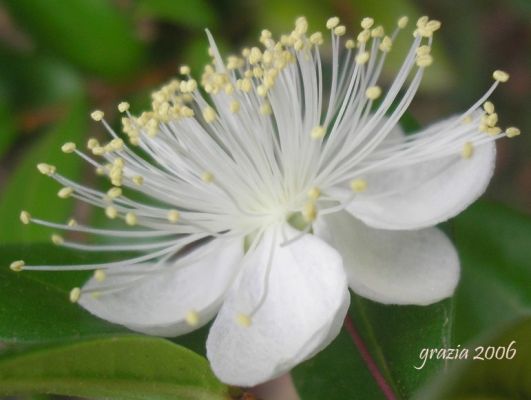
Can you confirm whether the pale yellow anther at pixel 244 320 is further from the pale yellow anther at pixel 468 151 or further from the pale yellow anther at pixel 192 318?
the pale yellow anther at pixel 468 151

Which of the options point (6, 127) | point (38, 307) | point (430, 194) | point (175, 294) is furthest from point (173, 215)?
point (6, 127)

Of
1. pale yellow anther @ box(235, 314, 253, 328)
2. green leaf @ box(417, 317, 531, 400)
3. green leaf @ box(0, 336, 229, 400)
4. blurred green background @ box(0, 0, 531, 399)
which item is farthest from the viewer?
blurred green background @ box(0, 0, 531, 399)

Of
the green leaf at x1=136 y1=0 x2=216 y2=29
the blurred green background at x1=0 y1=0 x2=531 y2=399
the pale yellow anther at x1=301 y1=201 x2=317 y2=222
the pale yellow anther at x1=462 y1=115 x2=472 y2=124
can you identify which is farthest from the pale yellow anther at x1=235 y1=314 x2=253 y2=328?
the green leaf at x1=136 y1=0 x2=216 y2=29

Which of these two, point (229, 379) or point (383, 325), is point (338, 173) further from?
point (229, 379)

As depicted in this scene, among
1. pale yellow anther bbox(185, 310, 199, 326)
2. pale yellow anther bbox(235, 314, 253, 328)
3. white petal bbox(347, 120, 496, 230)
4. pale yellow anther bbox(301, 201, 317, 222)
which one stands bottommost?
white petal bbox(347, 120, 496, 230)

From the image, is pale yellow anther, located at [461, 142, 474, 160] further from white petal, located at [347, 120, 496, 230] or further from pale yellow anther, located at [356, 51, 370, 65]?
pale yellow anther, located at [356, 51, 370, 65]

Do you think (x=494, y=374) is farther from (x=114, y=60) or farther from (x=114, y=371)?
(x=114, y=60)

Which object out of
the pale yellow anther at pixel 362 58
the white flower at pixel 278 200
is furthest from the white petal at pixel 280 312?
the pale yellow anther at pixel 362 58

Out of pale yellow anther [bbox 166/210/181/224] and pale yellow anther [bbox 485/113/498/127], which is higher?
pale yellow anther [bbox 166/210/181/224]
